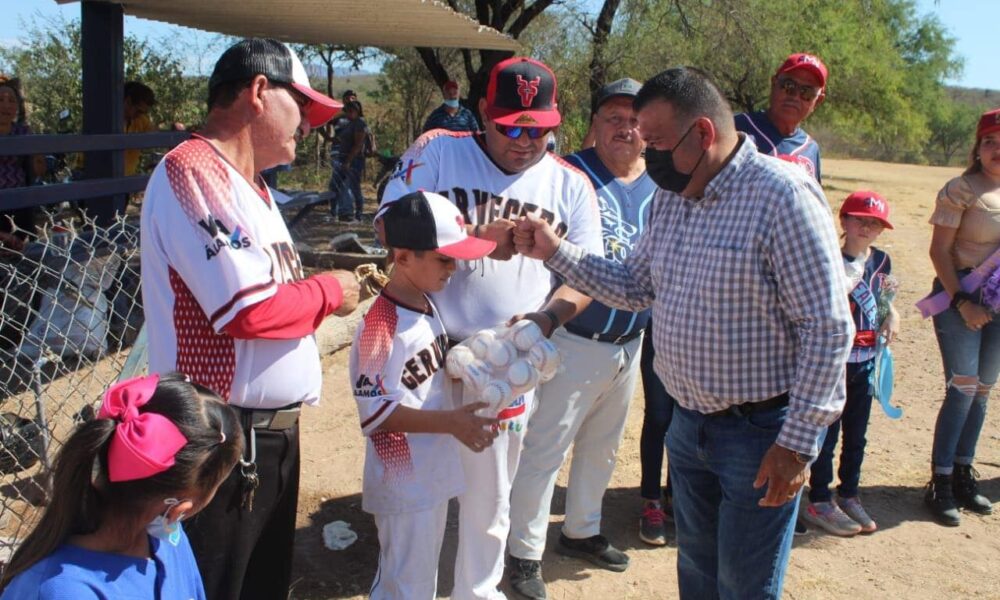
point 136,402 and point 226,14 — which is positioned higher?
point 226,14

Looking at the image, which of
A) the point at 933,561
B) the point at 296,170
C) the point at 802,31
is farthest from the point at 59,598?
the point at 802,31

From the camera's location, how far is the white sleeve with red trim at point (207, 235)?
218cm

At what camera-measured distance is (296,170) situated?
18.7 metres

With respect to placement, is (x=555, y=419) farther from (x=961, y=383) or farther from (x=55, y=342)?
(x=55, y=342)

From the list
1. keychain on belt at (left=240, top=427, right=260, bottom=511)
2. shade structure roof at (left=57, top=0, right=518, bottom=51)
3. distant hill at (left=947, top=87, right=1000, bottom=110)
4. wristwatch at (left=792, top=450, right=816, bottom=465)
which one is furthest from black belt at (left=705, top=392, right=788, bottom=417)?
distant hill at (left=947, top=87, right=1000, bottom=110)

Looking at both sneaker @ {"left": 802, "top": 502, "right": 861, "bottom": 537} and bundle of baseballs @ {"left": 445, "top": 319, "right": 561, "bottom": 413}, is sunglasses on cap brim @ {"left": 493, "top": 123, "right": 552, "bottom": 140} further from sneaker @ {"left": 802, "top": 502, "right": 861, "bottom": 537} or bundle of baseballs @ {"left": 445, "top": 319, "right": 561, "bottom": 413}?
sneaker @ {"left": 802, "top": 502, "right": 861, "bottom": 537}

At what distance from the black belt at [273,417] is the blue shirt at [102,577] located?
42 centimetres

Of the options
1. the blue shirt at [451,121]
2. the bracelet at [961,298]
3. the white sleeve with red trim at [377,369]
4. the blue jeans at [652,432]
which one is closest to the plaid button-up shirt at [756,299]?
the white sleeve with red trim at [377,369]

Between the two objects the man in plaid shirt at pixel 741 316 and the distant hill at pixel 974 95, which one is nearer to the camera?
the man in plaid shirt at pixel 741 316

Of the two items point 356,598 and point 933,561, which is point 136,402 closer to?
point 356,598

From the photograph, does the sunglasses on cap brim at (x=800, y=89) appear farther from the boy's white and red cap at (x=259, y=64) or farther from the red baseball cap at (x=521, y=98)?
the boy's white and red cap at (x=259, y=64)

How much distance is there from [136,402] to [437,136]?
1.76 metres

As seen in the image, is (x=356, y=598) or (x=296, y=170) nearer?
(x=356, y=598)

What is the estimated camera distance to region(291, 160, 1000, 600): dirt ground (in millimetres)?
3977
